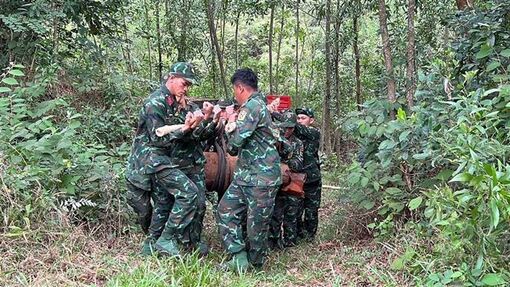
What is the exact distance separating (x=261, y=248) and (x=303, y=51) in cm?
1071

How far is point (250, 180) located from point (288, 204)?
1.35 metres

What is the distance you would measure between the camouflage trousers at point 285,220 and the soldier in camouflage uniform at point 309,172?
22cm

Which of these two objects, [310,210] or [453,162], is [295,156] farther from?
[453,162]

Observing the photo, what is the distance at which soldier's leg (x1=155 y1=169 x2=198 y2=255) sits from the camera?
15.7 feet

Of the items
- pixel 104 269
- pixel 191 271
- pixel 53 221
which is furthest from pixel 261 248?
pixel 53 221

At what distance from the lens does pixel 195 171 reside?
505 centimetres

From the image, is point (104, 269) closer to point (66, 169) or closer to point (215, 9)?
point (66, 169)

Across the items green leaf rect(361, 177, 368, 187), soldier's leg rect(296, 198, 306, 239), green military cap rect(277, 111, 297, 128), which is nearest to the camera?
green leaf rect(361, 177, 368, 187)

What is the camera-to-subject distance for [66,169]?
5227 mm

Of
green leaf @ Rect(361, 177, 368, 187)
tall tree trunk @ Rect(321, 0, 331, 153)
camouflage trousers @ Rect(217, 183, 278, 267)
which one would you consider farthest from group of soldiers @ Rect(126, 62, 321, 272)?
tall tree trunk @ Rect(321, 0, 331, 153)

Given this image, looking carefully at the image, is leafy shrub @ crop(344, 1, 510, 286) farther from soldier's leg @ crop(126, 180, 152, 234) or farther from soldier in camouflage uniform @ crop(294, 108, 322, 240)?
soldier's leg @ crop(126, 180, 152, 234)

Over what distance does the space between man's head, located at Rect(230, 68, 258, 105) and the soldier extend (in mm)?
380

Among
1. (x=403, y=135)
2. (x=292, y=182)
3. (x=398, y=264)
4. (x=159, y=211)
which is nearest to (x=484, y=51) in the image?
(x=403, y=135)

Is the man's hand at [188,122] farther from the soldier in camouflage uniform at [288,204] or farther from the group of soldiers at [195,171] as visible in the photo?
the soldier in camouflage uniform at [288,204]
